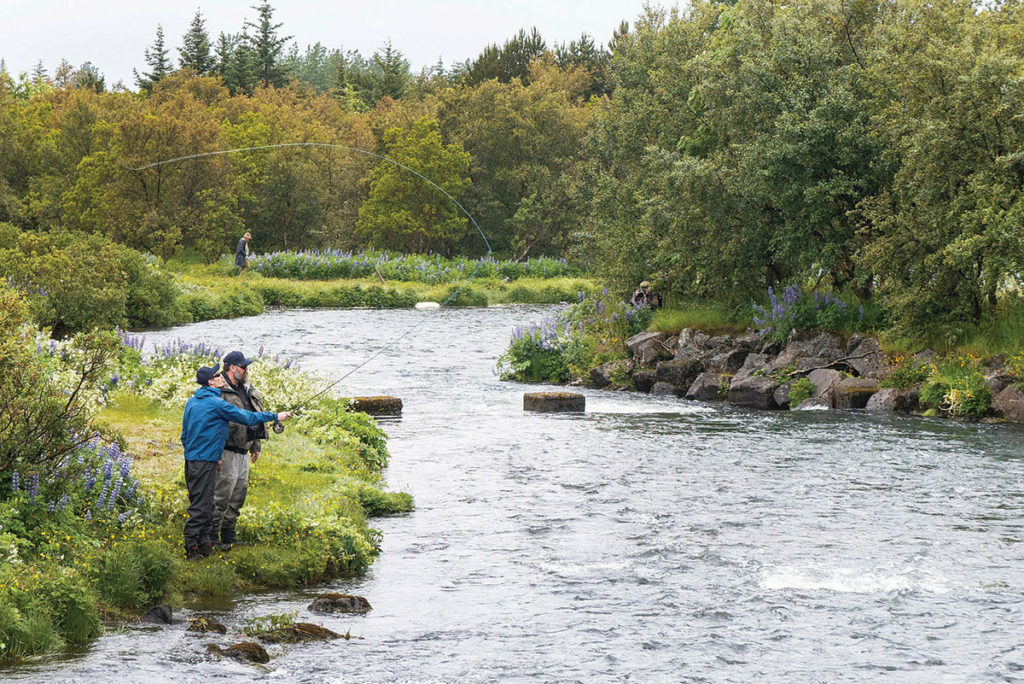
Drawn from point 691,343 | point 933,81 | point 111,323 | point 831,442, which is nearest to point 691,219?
point 691,343

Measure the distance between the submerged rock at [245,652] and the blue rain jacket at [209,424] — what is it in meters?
2.33

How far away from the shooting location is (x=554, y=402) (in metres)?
25.0

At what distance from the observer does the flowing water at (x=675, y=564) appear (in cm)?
965

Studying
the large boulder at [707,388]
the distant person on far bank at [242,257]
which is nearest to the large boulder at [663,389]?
the large boulder at [707,388]

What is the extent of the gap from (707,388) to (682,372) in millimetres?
1488

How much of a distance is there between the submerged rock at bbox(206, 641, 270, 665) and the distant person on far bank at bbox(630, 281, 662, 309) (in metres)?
24.7

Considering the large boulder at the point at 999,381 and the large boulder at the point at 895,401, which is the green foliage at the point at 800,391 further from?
the large boulder at the point at 999,381

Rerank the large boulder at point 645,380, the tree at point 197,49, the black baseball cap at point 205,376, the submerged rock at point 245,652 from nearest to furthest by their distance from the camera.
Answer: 1. the submerged rock at point 245,652
2. the black baseball cap at point 205,376
3. the large boulder at point 645,380
4. the tree at point 197,49

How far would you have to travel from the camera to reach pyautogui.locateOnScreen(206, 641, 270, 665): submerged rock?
951 centimetres

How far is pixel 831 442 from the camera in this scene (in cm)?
2020

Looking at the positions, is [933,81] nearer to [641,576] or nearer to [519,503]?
[519,503]

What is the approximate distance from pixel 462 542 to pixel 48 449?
4.44m

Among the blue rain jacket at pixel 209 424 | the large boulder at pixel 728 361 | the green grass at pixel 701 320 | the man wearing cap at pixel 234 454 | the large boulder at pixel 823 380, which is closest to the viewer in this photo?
the blue rain jacket at pixel 209 424

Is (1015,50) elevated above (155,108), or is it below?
below
